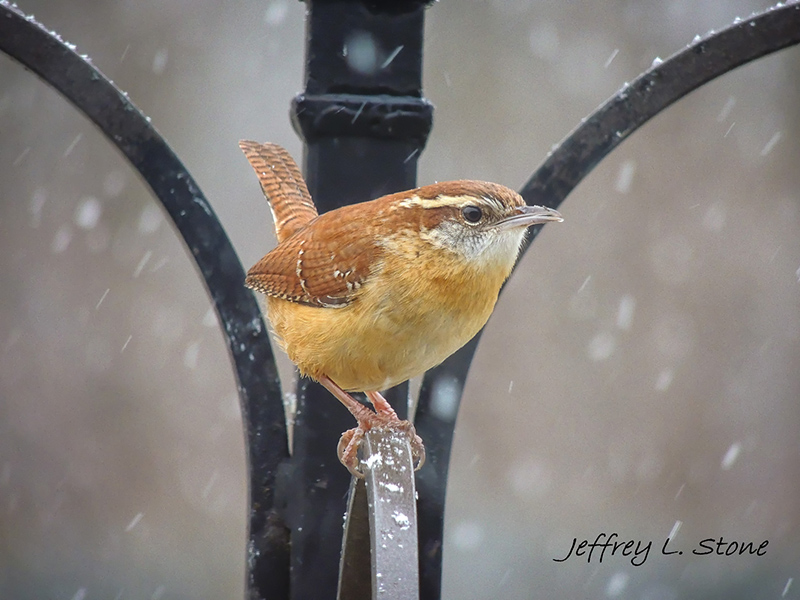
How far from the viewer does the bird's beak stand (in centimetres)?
146

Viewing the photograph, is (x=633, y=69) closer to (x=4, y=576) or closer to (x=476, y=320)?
(x=476, y=320)

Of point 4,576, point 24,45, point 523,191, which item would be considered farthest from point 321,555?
point 4,576

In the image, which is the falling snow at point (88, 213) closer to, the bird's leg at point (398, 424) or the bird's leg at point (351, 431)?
the bird's leg at point (398, 424)

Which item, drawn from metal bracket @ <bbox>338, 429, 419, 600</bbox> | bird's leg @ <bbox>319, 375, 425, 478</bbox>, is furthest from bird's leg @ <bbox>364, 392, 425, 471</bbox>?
metal bracket @ <bbox>338, 429, 419, 600</bbox>

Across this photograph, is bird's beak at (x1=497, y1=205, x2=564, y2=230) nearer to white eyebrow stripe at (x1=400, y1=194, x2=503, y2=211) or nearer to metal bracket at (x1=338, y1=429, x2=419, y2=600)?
white eyebrow stripe at (x1=400, y1=194, x2=503, y2=211)

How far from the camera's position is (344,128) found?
143 centimetres

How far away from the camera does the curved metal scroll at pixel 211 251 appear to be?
129 cm

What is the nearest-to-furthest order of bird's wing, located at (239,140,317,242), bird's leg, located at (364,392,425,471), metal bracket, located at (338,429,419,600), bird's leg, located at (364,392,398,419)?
1. metal bracket, located at (338,429,419,600)
2. bird's leg, located at (364,392,425,471)
3. bird's leg, located at (364,392,398,419)
4. bird's wing, located at (239,140,317,242)

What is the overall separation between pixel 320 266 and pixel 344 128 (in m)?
0.50

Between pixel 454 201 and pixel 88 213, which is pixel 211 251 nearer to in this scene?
pixel 454 201

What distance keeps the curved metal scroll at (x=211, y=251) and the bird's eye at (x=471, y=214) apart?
18.6 inches

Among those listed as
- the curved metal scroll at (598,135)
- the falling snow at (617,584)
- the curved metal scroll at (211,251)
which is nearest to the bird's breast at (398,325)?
the curved metal scroll at (598,135)

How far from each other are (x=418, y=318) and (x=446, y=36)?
12.6 feet

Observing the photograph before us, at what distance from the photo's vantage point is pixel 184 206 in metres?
Answer: 1.37
